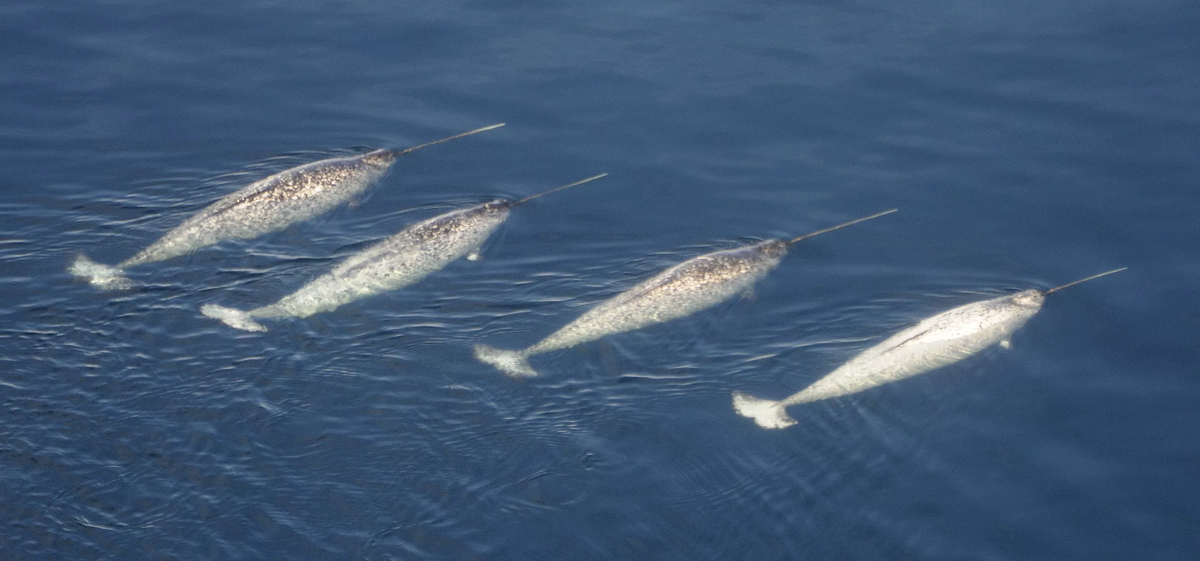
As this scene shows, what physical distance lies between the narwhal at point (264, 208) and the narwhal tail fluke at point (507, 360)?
401 centimetres

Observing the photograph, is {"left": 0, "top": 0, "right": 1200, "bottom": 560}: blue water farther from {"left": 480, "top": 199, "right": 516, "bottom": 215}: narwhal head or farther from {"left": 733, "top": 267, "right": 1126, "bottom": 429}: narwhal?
{"left": 480, "top": 199, "right": 516, "bottom": 215}: narwhal head

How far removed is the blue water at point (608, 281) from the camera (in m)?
11.5

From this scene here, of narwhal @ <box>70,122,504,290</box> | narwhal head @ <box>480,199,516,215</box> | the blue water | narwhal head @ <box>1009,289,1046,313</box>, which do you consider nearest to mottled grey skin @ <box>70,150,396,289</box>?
narwhal @ <box>70,122,504,290</box>

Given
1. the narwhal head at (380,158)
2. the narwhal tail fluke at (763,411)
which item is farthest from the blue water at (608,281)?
the narwhal head at (380,158)

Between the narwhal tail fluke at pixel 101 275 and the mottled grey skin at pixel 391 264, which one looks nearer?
the mottled grey skin at pixel 391 264

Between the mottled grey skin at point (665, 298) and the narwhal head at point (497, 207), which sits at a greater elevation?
the narwhal head at point (497, 207)

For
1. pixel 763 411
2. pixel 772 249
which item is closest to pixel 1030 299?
pixel 772 249

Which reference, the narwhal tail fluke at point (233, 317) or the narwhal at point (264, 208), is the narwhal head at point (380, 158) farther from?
the narwhal tail fluke at point (233, 317)

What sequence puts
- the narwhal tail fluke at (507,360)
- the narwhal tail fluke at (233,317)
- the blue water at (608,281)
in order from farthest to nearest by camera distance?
1. the narwhal tail fluke at (233,317)
2. the narwhal tail fluke at (507,360)
3. the blue water at (608,281)

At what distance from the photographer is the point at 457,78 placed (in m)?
20.0

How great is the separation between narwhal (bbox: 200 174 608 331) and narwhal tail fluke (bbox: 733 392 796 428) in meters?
4.43

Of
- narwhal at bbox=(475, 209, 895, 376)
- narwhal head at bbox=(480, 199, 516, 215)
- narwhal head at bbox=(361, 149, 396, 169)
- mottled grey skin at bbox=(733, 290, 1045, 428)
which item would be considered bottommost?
mottled grey skin at bbox=(733, 290, 1045, 428)

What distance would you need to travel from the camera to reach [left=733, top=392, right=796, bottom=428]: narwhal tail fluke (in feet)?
41.5

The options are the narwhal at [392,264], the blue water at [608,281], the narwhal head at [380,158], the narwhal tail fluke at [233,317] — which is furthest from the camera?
the narwhal head at [380,158]
